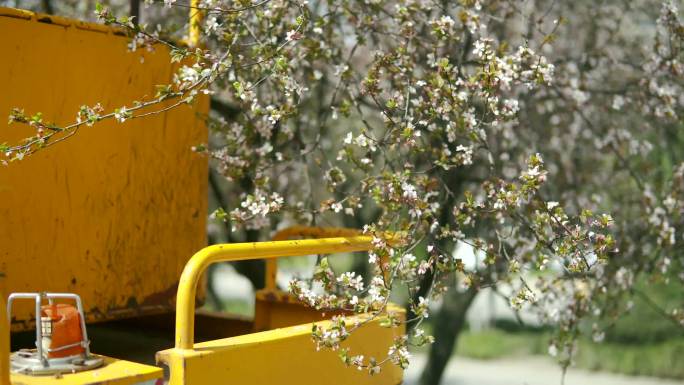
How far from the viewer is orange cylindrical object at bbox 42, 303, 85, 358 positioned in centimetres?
319

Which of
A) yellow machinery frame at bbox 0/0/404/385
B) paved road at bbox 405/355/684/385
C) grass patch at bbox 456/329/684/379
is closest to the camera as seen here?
yellow machinery frame at bbox 0/0/404/385

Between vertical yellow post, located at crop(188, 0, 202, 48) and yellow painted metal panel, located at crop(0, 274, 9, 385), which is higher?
vertical yellow post, located at crop(188, 0, 202, 48)

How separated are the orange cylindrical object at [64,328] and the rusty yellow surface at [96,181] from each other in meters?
0.92

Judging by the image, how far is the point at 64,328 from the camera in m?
3.21

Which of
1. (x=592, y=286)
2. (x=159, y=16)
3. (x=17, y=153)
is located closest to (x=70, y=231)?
(x=17, y=153)

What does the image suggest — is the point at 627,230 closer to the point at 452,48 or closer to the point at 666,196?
the point at 666,196

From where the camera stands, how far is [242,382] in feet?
11.4

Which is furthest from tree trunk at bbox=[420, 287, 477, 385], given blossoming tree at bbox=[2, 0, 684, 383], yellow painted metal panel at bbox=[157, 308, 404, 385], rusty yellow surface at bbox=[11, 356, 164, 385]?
rusty yellow surface at bbox=[11, 356, 164, 385]

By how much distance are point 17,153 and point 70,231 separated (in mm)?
593

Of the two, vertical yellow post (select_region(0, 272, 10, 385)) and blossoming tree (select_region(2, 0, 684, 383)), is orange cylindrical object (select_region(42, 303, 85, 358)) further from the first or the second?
blossoming tree (select_region(2, 0, 684, 383))

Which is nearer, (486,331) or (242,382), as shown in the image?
(242,382)

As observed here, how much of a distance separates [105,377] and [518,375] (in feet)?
35.2

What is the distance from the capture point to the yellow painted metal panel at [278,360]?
A: 3271 millimetres

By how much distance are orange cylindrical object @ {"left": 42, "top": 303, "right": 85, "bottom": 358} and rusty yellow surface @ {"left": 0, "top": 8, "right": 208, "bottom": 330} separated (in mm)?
921
